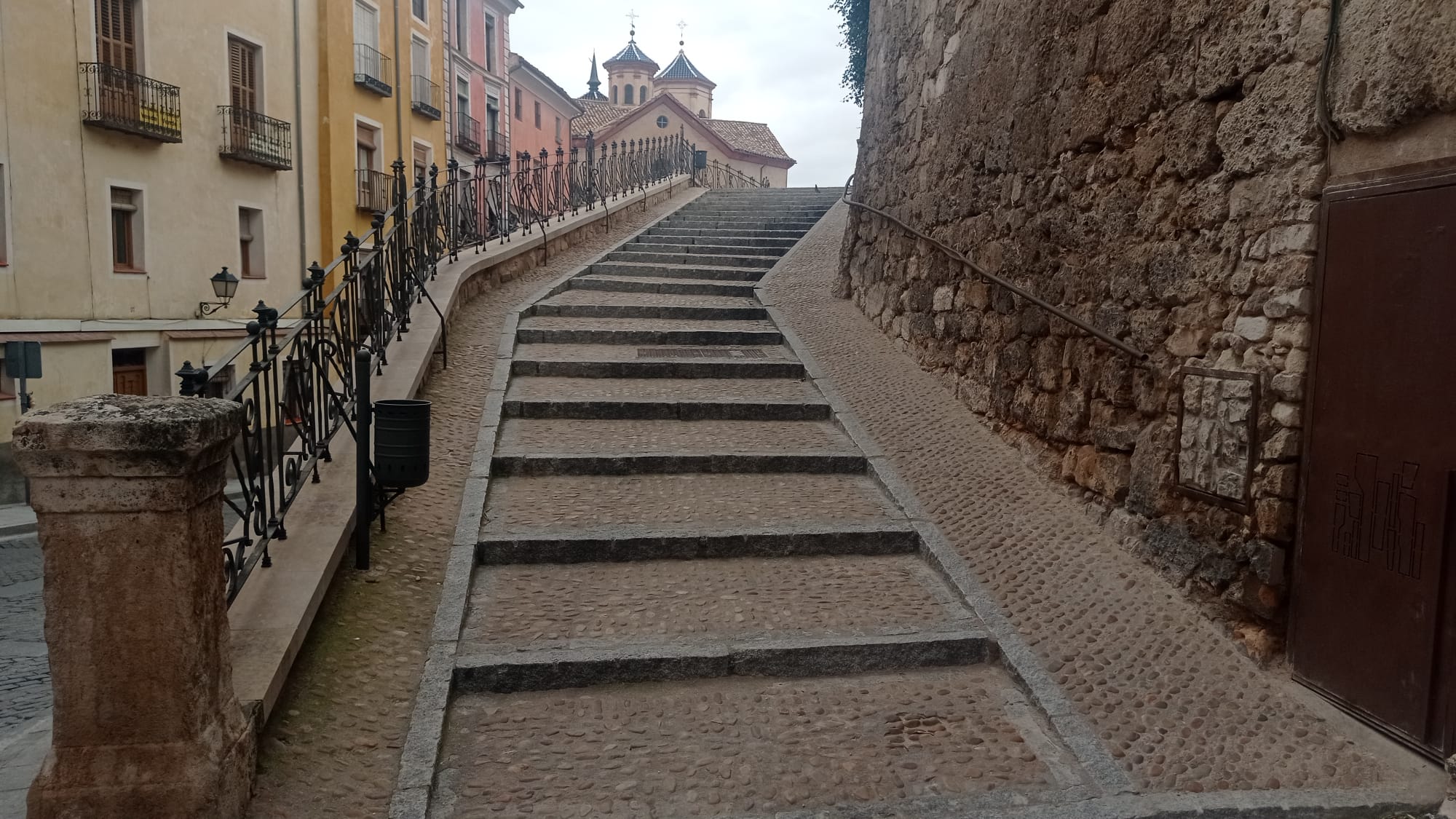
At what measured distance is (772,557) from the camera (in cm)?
422

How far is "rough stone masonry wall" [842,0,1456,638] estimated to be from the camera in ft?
10.2

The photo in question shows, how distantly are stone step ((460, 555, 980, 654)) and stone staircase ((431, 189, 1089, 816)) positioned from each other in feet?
0.04

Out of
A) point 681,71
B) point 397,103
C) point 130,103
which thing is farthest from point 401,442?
point 681,71

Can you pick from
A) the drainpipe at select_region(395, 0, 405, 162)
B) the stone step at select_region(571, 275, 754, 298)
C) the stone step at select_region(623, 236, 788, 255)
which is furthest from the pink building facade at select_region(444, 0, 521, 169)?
the stone step at select_region(571, 275, 754, 298)

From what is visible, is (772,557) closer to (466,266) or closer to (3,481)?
(466,266)

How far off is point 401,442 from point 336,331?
117cm

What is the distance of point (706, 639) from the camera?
136 inches

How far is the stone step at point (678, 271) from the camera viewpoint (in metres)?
9.41

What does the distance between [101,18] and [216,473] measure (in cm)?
1580

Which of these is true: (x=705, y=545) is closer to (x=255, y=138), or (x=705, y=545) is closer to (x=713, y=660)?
(x=713, y=660)

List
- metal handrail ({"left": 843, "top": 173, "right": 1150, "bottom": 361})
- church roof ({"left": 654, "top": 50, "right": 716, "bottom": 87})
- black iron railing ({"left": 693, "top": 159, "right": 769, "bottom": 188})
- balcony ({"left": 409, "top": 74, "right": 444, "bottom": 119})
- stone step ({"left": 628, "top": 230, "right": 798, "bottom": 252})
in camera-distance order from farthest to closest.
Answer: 1. church roof ({"left": 654, "top": 50, "right": 716, "bottom": 87})
2. balcony ({"left": 409, "top": 74, "right": 444, "bottom": 119})
3. black iron railing ({"left": 693, "top": 159, "right": 769, "bottom": 188})
4. stone step ({"left": 628, "top": 230, "right": 798, "bottom": 252})
5. metal handrail ({"left": 843, "top": 173, "right": 1150, "bottom": 361})

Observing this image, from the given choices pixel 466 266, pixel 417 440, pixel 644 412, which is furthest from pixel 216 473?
pixel 466 266

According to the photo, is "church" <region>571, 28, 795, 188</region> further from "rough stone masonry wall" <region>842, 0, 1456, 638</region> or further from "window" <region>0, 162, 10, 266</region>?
"rough stone masonry wall" <region>842, 0, 1456, 638</region>

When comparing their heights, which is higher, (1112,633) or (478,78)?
(478,78)
